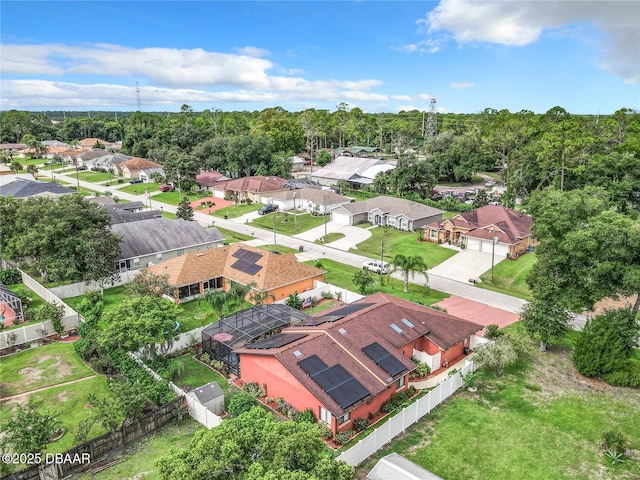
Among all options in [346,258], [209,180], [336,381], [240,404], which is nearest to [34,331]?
[240,404]

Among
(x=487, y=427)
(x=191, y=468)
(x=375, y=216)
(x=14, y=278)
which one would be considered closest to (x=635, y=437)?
(x=487, y=427)

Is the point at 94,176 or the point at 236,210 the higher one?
the point at 94,176

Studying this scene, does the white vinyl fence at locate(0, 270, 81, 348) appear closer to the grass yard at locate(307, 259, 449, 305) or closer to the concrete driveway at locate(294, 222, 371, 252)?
the grass yard at locate(307, 259, 449, 305)

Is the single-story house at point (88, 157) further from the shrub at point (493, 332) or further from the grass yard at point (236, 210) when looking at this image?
the shrub at point (493, 332)

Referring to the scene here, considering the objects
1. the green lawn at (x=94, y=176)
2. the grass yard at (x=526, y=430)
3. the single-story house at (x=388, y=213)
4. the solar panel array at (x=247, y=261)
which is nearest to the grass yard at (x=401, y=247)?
the single-story house at (x=388, y=213)

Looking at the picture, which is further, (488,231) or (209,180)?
(209,180)

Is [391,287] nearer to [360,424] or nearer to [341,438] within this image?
[360,424]
